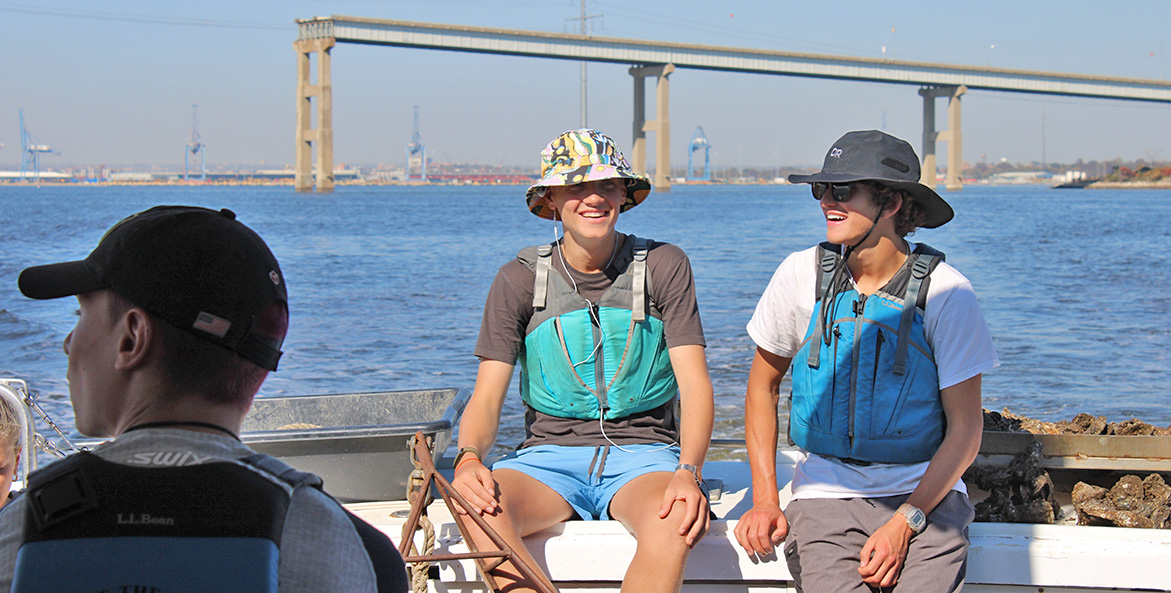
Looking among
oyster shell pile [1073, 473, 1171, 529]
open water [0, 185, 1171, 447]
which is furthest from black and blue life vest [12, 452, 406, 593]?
open water [0, 185, 1171, 447]

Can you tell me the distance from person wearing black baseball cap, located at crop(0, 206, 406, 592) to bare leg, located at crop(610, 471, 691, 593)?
1.28 meters

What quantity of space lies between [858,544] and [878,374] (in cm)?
41

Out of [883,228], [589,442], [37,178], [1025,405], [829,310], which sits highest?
[37,178]

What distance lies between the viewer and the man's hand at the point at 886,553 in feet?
7.27

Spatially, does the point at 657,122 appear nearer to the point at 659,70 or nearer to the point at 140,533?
the point at 659,70

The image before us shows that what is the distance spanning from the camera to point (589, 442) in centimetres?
278

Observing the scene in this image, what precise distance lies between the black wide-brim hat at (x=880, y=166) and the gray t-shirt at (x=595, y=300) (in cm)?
51

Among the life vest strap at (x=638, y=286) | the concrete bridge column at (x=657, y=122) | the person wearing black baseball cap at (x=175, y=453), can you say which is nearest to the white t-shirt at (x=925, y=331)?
the life vest strap at (x=638, y=286)

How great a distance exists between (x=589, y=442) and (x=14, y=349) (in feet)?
31.5

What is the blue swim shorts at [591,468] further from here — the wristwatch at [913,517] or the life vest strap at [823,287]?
the wristwatch at [913,517]

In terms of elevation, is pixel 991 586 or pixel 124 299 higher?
pixel 124 299

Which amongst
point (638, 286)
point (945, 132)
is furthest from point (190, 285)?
point (945, 132)

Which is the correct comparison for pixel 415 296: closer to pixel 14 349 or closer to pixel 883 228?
pixel 14 349

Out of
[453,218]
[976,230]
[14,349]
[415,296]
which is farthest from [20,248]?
[976,230]
